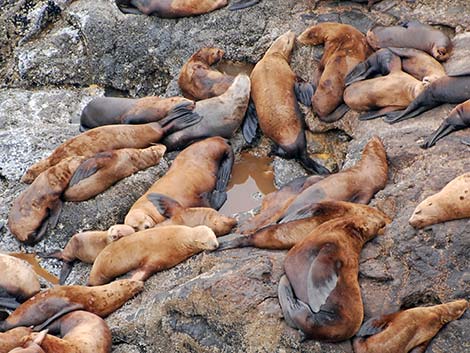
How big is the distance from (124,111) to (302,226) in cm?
334

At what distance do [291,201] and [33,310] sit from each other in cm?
226

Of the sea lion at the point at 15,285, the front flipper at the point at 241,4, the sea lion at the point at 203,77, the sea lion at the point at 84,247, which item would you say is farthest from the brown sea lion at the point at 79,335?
the front flipper at the point at 241,4

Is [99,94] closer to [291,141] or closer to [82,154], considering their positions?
[82,154]

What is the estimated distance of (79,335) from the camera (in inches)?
258

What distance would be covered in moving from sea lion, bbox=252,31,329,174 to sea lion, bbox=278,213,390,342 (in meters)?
2.09

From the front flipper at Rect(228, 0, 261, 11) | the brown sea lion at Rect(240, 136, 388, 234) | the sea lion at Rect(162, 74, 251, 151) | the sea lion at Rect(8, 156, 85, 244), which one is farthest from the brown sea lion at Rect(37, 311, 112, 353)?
the front flipper at Rect(228, 0, 261, 11)

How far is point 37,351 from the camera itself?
6.20 m

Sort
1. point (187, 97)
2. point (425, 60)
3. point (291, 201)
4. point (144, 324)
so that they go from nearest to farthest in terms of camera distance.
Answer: point (144, 324) → point (291, 201) → point (425, 60) → point (187, 97)

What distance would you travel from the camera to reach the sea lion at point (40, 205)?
8.36 metres

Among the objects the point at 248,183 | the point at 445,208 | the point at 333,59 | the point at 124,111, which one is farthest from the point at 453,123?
the point at 124,111

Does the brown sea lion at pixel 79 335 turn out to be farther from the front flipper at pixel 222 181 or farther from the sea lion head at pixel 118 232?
the front flipper at pixel 222 181

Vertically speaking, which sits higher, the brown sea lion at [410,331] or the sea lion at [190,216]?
the brown sea lion at [410,331]

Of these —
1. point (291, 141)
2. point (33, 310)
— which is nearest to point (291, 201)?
point (291, 141)

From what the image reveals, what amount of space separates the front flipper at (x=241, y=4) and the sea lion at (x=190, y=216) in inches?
121
